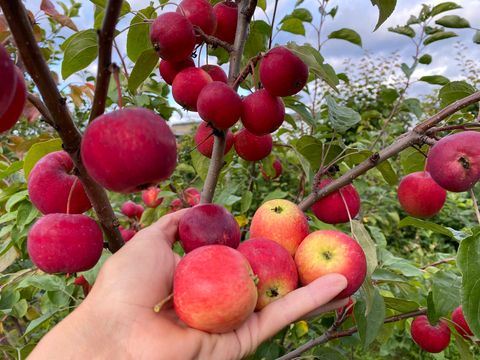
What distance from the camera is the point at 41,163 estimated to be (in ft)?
3.42

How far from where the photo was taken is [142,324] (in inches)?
39.0

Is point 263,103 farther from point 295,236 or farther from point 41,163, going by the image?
point 41,163

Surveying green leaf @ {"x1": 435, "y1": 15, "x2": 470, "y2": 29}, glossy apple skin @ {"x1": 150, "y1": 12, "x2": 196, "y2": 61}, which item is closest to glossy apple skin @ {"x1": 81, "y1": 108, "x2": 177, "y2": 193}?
glossy apple skin @ {"x1": 150, "y1": 12, "x2": 196, "y2": 61}

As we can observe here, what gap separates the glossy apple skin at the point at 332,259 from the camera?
1087mm

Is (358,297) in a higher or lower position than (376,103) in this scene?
higher

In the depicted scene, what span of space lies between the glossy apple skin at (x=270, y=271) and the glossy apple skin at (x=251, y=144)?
1.72ft


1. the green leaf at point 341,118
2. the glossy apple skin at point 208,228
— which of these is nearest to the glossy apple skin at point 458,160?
the green leaf at point 341,118

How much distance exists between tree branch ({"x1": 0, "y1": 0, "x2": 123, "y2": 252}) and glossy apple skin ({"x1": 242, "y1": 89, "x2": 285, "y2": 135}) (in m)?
0.53

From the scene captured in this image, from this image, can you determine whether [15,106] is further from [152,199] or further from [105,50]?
[152,199]

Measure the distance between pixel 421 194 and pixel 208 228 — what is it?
1.03 m

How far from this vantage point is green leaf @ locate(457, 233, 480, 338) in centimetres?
102

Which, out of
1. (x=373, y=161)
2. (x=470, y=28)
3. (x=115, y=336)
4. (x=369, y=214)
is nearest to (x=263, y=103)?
(x=373, y=161)

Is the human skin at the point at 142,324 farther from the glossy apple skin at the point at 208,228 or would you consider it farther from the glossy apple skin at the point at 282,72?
the glossy apple skin at the point at 282,72

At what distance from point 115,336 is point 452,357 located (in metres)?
3.55
